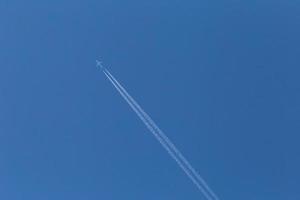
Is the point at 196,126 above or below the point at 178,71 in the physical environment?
below

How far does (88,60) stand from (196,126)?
32.6 inches

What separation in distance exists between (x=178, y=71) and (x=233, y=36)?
425mm

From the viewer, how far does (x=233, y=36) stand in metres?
2.22

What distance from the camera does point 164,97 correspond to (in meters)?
2.22

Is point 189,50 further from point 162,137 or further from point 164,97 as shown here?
point 162,137

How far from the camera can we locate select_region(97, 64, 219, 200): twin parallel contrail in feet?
7.10

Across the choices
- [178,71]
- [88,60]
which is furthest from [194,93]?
[88,60]

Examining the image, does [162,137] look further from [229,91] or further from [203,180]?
[229,91]

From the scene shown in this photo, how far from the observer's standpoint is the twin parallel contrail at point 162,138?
2164 millimetres

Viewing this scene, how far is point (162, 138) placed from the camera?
2191 millimetres

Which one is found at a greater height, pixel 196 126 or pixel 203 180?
pixel 196 126

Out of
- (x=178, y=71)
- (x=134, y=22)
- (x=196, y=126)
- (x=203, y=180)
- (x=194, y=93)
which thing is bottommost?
(x=203, y=180)

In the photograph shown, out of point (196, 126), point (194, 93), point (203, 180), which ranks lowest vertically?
point (203, 180)

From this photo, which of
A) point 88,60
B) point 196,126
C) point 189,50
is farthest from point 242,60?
point 88,60
